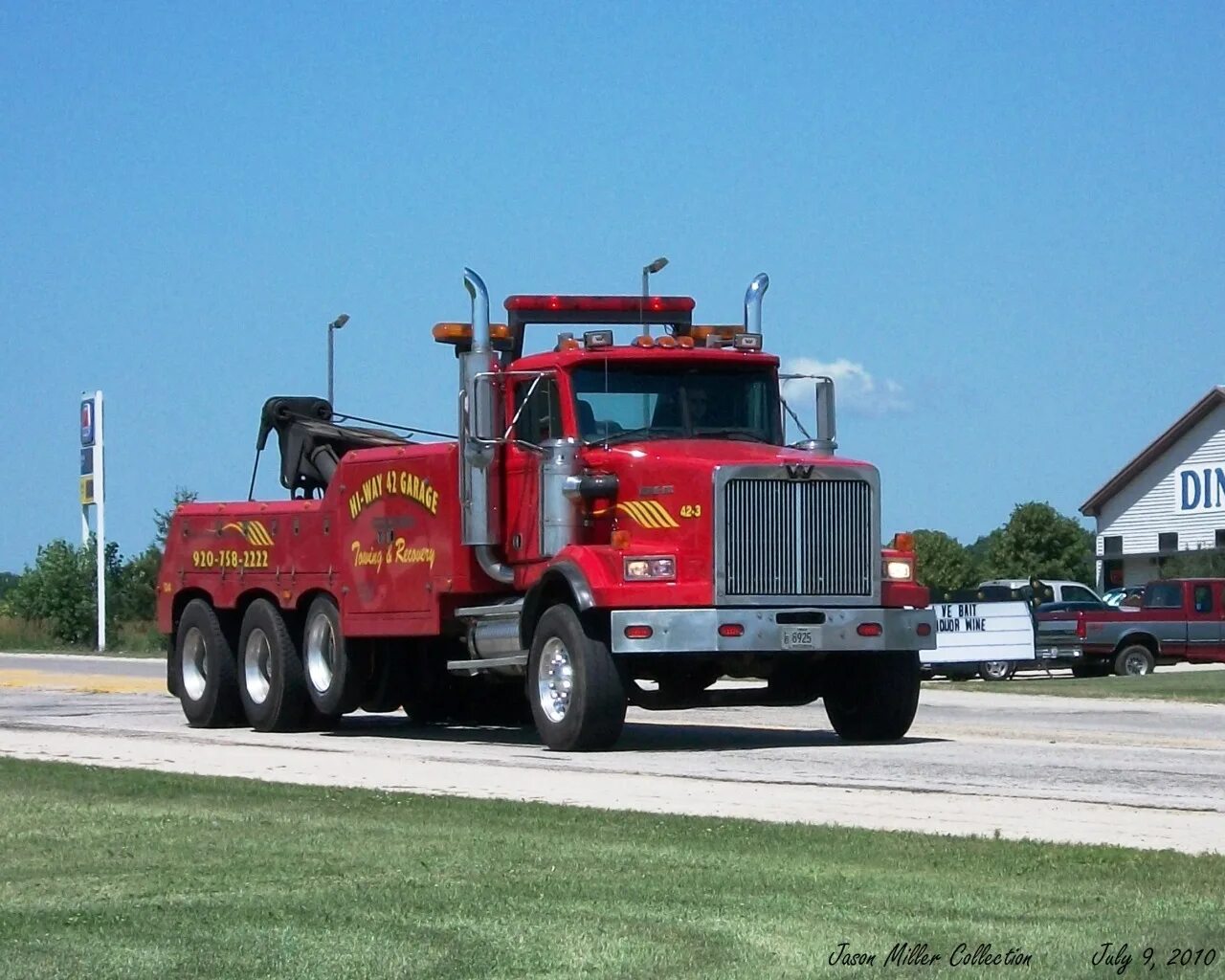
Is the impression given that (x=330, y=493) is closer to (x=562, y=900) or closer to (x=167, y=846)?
(x=167, y=846)

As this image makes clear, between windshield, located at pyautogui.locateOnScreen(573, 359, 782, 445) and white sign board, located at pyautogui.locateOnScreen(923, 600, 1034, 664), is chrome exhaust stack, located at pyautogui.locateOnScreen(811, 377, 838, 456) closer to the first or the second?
windshield, located at pyautogui.locateOnScreen(573, 359, 782, 445)

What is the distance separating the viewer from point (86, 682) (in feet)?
109

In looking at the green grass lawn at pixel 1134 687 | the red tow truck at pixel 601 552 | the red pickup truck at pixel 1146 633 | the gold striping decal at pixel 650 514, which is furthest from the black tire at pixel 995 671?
the gold striping decal at pixel 650 514

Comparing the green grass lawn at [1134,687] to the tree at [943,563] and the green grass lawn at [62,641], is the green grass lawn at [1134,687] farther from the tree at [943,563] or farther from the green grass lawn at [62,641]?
the tree at [943,563]

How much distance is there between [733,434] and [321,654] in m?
5.18

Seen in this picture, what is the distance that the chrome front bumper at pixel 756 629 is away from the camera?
1655cm

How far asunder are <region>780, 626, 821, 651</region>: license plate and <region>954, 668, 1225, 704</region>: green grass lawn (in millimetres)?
10440

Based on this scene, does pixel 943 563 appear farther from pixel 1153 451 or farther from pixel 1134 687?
pixel 1134 687

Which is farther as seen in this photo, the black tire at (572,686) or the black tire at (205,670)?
the black tire at (205,670)

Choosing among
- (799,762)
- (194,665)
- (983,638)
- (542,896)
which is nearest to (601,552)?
(799,762)

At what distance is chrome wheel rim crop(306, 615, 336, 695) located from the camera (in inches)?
808

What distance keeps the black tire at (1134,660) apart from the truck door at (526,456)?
850 inches

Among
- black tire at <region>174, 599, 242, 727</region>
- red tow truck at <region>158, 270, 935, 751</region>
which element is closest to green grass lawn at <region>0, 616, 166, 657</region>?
black tire at <region>174, 599, 242, 727</region>

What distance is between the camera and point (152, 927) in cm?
798
